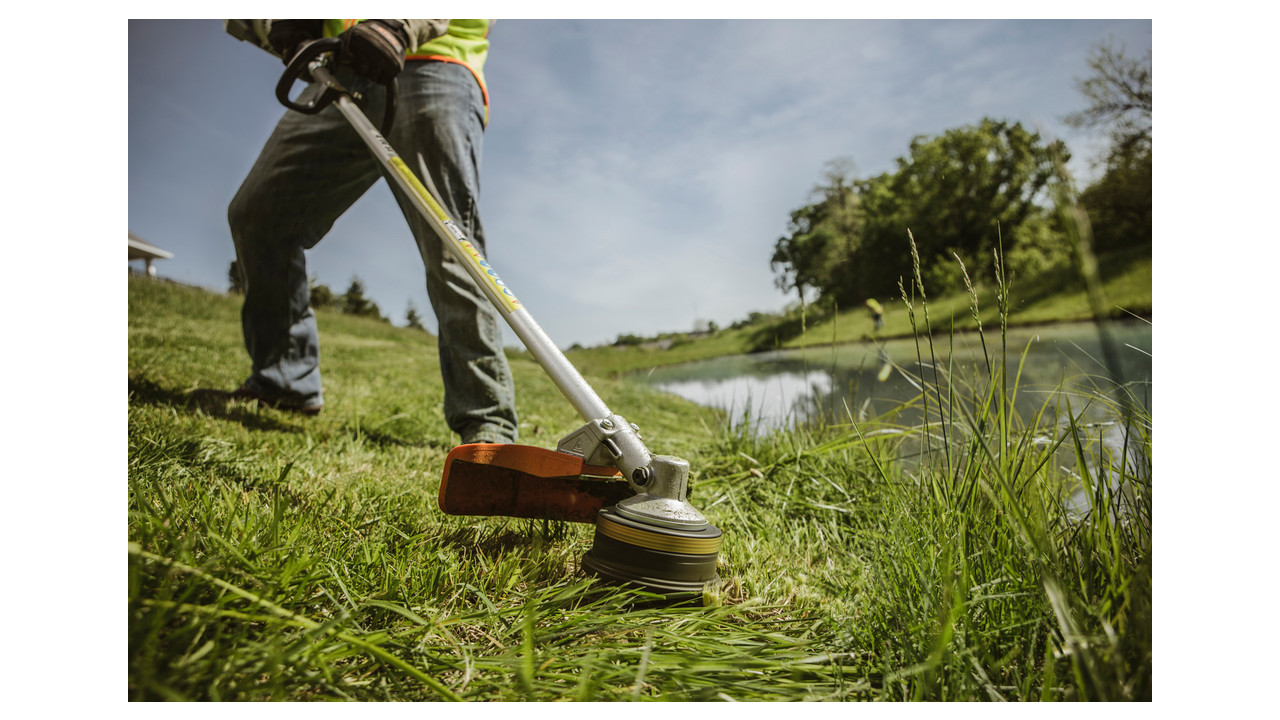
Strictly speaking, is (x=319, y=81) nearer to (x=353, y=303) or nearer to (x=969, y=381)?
(x=969, y=381)

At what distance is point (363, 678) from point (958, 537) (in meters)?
1.14

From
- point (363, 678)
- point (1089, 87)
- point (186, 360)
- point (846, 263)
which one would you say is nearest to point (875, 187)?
point (846, 263)

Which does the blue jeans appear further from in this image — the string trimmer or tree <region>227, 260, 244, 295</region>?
the string trimmer

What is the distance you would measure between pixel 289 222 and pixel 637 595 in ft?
7.81

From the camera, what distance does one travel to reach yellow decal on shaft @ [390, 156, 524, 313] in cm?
168

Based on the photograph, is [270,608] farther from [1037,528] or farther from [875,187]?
[875,187]

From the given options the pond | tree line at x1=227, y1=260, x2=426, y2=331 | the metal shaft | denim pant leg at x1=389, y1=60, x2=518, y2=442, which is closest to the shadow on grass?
denim pant leg at x1=389, y1=60, x2=518, y2=442

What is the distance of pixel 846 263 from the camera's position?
22672mm

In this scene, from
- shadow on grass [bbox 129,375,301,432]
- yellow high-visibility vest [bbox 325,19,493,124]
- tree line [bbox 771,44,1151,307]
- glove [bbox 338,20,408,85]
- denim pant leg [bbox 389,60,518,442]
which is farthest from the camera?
tree line [bbox 771,44,1151,307]

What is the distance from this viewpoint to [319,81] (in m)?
2.20

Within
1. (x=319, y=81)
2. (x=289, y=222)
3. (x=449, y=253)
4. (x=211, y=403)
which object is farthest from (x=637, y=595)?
(x=211, y=403)

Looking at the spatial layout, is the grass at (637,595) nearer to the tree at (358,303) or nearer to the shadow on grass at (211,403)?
the shadow on grass at (211,403)

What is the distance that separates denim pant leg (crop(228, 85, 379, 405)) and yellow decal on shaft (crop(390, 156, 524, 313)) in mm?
777

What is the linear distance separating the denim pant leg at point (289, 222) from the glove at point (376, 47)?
472 mm
